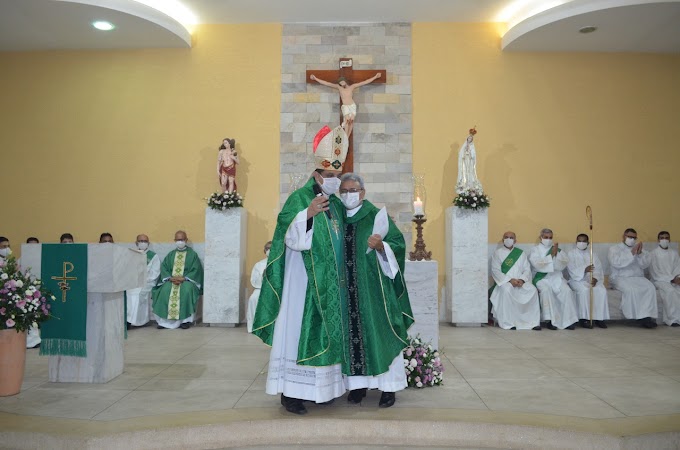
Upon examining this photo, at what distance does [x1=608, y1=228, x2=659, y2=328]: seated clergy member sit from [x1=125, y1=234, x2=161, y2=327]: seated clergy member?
7.40 meters

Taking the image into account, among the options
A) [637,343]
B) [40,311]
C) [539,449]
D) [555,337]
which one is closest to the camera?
[539,449]

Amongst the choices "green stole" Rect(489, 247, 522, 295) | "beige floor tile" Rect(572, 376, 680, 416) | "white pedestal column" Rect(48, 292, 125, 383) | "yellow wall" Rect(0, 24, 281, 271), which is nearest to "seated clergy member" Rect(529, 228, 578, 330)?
"green stole" Rect(489, 247, 522, 295)

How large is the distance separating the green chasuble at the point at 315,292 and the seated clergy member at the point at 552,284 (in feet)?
18.6

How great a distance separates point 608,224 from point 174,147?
7.50m

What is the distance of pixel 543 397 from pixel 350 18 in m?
7.27

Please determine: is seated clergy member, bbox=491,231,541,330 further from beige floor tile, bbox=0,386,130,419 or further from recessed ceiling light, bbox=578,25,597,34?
beige floor tile, bbox=0,386,130,419

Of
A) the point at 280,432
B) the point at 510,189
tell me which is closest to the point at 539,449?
the point at 280,432

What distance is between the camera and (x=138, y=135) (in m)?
10.3

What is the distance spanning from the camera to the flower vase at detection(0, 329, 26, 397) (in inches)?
189

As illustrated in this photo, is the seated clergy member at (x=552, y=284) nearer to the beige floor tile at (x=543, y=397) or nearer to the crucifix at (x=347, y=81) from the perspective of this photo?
the crucifix at (x=347, y=81)

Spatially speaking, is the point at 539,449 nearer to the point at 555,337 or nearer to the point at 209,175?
the point at 555,337

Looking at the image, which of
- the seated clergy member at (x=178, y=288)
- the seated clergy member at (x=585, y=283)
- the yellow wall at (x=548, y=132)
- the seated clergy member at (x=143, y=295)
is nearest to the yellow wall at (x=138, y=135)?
the seated clergy member at (x=143, y=295)

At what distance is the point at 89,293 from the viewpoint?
17.6 ft

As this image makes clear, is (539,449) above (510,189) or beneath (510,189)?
beneath
